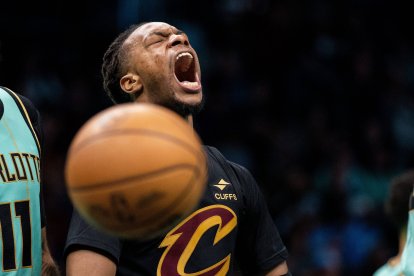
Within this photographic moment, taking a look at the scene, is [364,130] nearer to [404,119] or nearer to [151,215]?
[404,119]

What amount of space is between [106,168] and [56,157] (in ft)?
19.6

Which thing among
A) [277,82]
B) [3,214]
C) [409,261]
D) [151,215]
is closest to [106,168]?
[151,215]

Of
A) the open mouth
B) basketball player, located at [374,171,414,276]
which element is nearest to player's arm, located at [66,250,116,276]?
the open mouth

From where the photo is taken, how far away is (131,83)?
12.9 ft

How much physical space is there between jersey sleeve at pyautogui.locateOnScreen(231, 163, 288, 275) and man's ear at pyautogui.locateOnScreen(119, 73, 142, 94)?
0.61 meters

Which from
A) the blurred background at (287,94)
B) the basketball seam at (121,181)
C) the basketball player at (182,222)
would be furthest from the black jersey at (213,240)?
the blurred background at (287,94)

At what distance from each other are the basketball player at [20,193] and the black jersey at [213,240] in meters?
0.16

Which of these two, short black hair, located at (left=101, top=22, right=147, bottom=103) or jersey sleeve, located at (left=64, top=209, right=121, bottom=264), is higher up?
short black hair, located at (left=101, top=22, right=147, bottom=103)

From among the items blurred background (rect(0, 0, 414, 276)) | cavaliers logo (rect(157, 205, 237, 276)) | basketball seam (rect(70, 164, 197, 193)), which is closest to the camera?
basketball seam (rect(70, 164, 197, 193))

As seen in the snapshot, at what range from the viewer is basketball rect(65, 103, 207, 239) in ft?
9.49

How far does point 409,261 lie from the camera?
168 inches

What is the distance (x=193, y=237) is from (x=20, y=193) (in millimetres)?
750

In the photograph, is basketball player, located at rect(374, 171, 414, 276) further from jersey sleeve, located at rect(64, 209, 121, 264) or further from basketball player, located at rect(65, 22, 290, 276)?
jersey sleeve, located at rect(64, 209, 121, 264)

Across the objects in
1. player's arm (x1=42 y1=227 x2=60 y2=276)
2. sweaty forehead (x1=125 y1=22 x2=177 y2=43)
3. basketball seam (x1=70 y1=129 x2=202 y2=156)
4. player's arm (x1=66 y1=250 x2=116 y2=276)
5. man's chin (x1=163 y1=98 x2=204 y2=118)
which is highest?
sweaty forehead (x1=125 y1=22 x2=177 y2=43)
